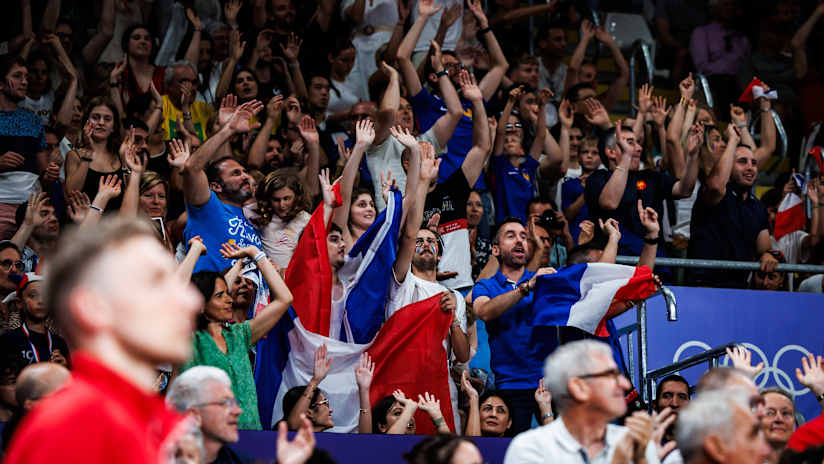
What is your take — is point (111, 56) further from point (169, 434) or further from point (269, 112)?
point (169, 434)

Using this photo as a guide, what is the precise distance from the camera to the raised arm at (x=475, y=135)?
7629mm

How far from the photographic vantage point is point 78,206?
6.67 meters

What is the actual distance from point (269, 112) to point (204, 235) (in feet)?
6.79

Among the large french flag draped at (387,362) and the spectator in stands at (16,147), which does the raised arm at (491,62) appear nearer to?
the large french flag draped at (387,362)

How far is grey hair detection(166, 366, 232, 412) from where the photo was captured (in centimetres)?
397

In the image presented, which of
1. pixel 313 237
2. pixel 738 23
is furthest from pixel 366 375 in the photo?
pixel 738 23

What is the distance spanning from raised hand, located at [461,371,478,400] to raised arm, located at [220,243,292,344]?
119cm

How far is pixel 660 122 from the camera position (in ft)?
29.6

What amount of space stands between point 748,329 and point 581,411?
3960 millimetres

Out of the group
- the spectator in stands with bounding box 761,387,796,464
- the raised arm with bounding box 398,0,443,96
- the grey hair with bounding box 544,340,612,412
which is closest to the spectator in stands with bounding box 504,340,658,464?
the grey hair with bounding box 544,340,612,412

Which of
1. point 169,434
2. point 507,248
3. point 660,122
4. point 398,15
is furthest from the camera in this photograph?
point 398,15

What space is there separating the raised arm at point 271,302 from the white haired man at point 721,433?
100 inches

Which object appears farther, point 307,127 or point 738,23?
point 738,23

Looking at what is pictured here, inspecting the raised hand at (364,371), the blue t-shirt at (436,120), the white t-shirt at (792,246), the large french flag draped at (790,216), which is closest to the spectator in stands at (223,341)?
the raised hand at (364,371)
